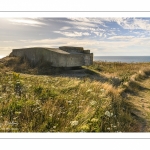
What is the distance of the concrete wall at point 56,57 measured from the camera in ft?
47.6

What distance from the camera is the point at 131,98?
10.5 metres

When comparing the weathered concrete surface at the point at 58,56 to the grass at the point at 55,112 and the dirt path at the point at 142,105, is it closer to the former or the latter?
the dirt path at the point at 142,105

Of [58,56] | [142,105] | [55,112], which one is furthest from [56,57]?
[55,112]

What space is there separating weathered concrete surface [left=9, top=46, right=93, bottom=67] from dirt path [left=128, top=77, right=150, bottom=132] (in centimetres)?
440

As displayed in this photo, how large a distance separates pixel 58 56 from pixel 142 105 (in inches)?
273

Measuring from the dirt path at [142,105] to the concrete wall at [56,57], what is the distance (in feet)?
14.4

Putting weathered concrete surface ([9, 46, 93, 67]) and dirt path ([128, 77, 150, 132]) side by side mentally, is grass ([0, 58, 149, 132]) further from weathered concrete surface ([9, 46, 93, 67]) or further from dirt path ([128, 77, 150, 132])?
weathered concrete surface ([9, 46, 93, 67])

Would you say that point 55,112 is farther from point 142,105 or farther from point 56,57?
point 56,57

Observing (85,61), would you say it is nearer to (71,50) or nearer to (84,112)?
(71,50)

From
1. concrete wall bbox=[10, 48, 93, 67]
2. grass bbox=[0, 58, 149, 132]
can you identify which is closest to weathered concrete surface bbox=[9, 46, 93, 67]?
concrete wall bbox=[10, 48, 93, 67]

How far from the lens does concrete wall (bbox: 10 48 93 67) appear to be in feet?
47.6

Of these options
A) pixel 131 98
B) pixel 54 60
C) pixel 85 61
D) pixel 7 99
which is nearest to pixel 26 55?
pixel 54 60

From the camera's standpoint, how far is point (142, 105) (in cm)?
936
